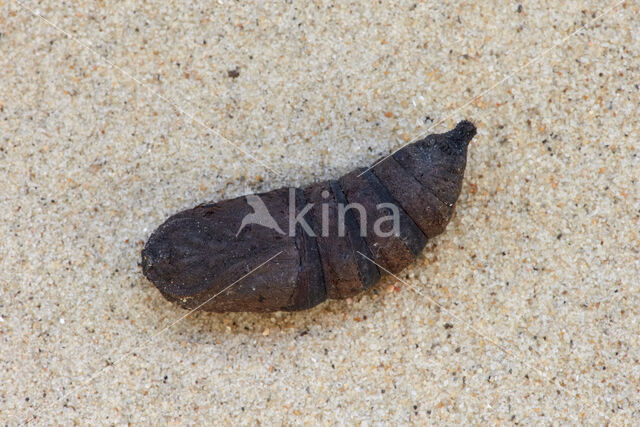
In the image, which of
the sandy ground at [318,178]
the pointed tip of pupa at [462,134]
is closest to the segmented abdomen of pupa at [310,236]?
the pointed tip of pupa at [462,134]

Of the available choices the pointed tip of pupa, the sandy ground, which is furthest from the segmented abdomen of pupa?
the sandy ground

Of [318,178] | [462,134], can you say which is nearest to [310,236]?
[318,178]

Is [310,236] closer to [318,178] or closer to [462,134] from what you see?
[318,178]

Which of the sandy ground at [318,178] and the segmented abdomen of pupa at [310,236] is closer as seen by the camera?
the segmented abdomen of pupa at [310,236]

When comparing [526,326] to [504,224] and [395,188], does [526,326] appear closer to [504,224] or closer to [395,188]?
[504,224]

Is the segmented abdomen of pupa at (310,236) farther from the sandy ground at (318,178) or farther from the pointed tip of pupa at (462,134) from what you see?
the sandy ground at (318,178)

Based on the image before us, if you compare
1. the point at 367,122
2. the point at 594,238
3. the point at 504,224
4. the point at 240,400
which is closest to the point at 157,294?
the point at 240,400
